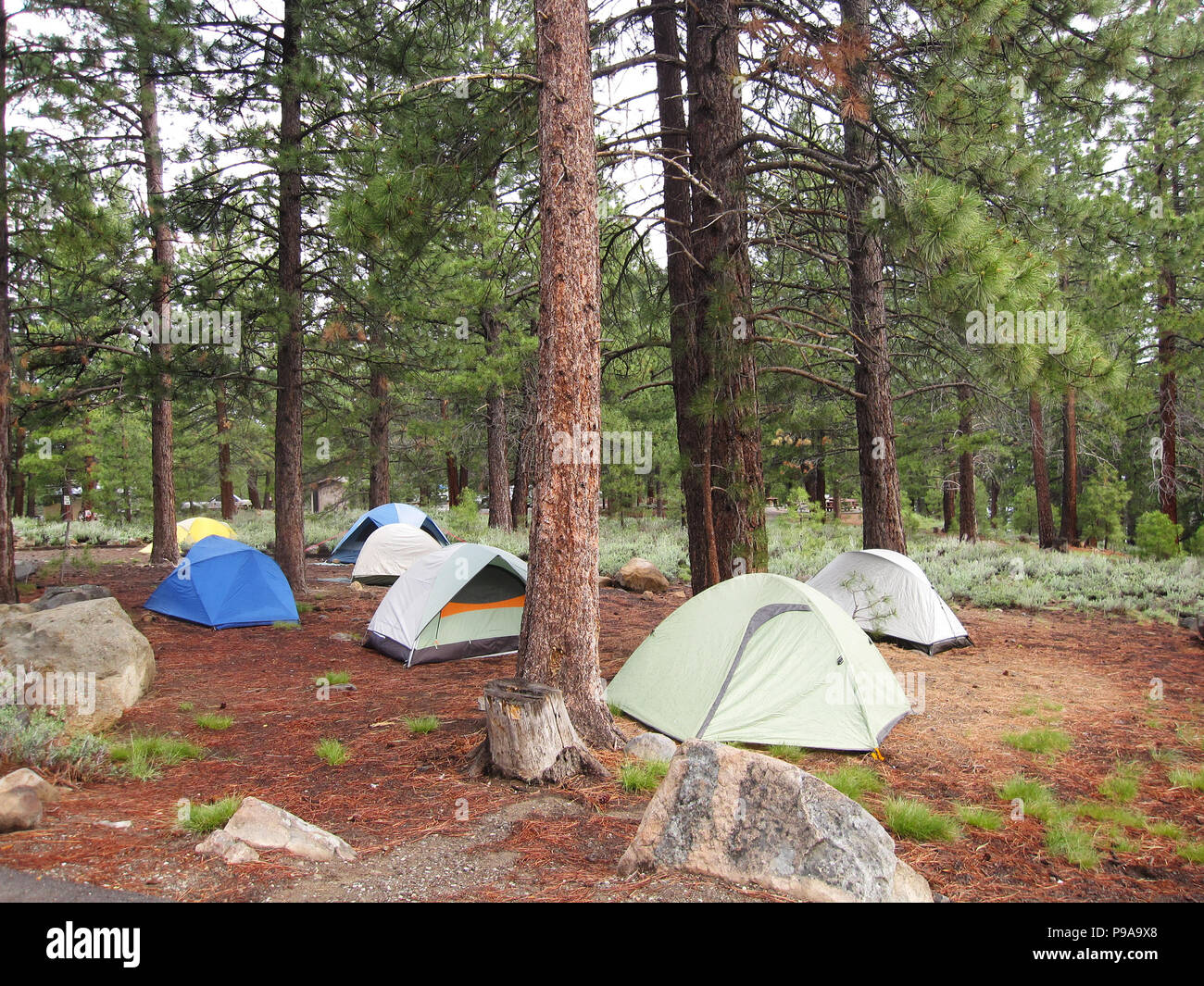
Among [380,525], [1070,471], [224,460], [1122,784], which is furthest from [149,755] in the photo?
[224,460]

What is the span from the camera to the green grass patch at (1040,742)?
6090 millimetres

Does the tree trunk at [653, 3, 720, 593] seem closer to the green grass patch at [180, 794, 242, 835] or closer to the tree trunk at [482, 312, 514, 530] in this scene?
the green grass patch at [180, 794, 242, 835]

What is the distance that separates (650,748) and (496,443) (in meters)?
15.2

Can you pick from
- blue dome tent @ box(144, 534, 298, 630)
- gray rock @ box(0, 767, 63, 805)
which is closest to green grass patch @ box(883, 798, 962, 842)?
gray rock @ box(0, 767, 63, 805)

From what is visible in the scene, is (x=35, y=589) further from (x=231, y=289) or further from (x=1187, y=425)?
(x=1187, y=425)

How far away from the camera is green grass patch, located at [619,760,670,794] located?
15.7ft

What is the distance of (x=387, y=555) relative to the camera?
14.8m

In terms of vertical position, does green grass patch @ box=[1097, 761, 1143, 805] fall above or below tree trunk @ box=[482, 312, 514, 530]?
below

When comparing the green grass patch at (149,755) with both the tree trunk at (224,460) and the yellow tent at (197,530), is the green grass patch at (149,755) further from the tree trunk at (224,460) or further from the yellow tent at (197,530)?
the yellow tent at (197,530)

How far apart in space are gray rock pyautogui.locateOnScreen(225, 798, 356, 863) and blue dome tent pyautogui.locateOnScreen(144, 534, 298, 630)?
702cm

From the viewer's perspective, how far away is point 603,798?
4645 millimetres

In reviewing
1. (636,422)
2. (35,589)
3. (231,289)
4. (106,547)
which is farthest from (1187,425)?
(106,547)

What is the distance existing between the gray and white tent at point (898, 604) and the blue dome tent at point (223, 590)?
7622mm

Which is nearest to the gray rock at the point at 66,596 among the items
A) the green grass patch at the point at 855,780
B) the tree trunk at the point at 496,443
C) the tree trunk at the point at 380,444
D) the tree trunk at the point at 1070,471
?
the tree trunk at the point at 380,444
